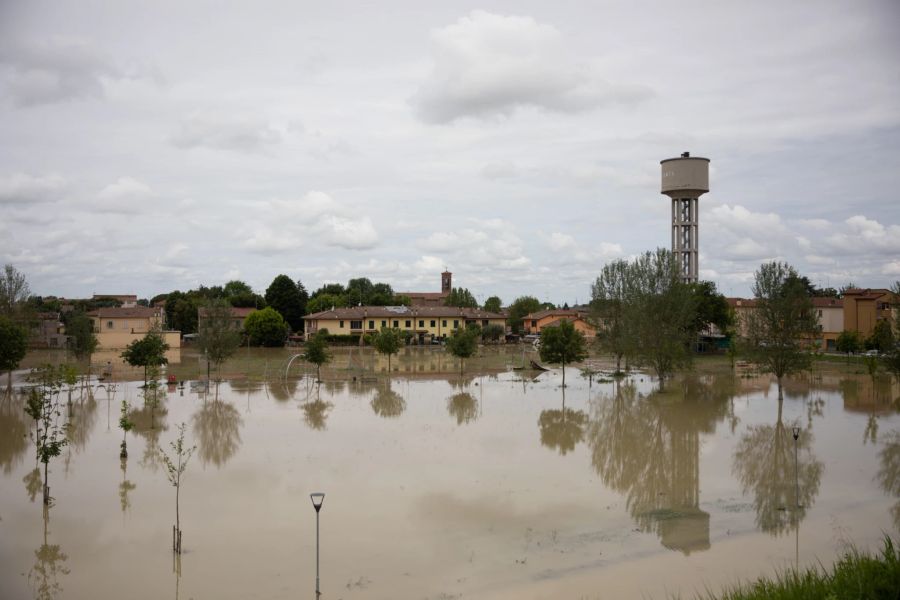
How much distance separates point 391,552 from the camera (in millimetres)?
13281

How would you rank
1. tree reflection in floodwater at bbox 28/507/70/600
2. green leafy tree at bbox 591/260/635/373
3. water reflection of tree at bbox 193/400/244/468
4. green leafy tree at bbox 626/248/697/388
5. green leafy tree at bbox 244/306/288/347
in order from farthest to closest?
green leafy tree at bbox 244/306/288/347 < green leafy tree at bbox 591/260/635/373 < green leafy tree at bbox 626/248/697/388 < water reflection of tree at bbox 193/400/244/468 < tree reflection in floodwater at bbox 28/507/70/600

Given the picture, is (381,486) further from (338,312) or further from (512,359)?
(338,312)

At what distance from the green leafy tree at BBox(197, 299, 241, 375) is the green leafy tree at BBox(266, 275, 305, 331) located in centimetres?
3990

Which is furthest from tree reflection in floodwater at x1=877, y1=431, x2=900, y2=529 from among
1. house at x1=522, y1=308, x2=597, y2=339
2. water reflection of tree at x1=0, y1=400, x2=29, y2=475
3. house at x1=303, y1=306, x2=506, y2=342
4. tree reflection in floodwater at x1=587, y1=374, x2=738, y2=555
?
house at x1=522, y1=308, x2=597, y2=339

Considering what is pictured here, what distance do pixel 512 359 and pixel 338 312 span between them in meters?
25.1

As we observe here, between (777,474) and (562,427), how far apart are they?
336 inches

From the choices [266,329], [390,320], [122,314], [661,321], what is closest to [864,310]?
[661,321]

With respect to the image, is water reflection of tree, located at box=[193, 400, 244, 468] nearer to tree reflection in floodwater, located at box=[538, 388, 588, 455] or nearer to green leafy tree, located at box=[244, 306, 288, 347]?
tree reflection in floodwater, located at box=[538, 388, 588, 455]

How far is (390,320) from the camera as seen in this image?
74.1 m

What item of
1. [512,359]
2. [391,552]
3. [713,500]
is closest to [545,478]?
[713,500]

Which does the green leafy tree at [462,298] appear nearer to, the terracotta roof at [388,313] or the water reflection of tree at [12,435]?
the terracotta roof at [388,313]

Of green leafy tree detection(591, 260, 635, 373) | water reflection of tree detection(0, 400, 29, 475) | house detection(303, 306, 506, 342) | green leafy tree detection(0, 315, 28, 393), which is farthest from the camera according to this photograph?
house detection(303, 306, 506, 342)

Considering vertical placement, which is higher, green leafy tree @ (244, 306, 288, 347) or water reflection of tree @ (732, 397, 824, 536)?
green leafy tree @ (244, 306, 288, 347)

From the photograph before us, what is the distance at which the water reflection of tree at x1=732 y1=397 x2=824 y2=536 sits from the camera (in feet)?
51.4
